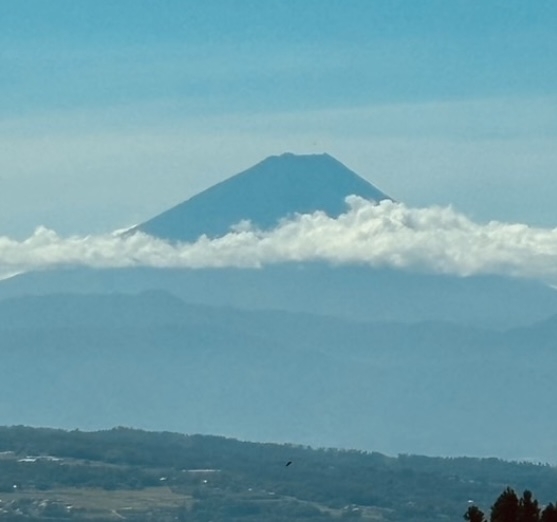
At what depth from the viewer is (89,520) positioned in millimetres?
174875

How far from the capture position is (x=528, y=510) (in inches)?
1923

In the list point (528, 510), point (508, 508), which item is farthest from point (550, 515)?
point (508, 508)

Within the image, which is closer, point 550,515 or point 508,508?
point 550,515

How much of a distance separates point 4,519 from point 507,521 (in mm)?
129488

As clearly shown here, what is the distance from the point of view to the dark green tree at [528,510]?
48.7 meters

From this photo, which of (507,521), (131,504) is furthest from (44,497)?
(507,521)

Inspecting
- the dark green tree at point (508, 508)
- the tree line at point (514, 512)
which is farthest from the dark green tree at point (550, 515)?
the dark green tree at point (508, 508)

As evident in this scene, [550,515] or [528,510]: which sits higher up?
[528,510]

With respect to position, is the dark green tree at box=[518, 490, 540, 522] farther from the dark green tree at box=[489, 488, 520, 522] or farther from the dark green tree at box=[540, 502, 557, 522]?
the dark green tree at box=[540, 502, 557, 522]

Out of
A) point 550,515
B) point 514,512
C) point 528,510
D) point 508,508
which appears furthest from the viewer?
point 528,510

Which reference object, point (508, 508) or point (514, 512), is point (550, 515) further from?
point (508, 508)

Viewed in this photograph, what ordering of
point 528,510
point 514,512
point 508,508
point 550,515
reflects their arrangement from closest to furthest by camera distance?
1. point 550,515
2. point 508,508
3. point 514,512
4. point 528,510

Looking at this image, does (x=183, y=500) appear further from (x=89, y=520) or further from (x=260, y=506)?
(x=89, y=520)

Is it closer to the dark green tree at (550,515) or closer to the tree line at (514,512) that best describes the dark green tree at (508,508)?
the tree line at (514,512)
